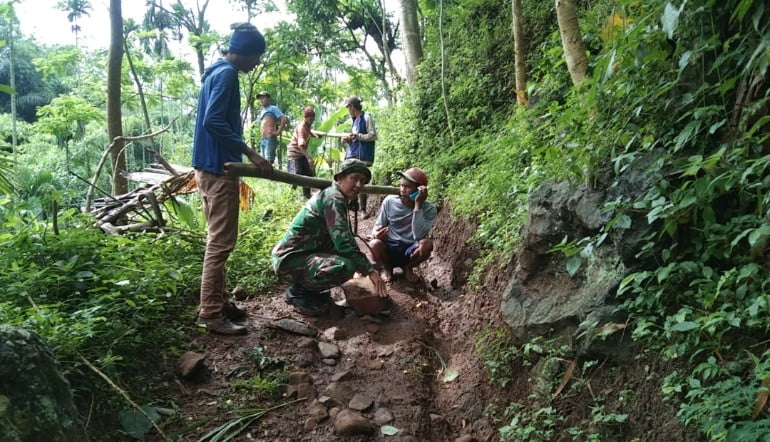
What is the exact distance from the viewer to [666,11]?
2.15 metres

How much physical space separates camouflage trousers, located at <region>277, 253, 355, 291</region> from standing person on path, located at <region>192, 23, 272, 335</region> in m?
0.69

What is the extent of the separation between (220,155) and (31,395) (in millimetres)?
2356

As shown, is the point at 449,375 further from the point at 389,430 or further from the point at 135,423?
the point at 135,423

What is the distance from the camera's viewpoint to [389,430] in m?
3.06

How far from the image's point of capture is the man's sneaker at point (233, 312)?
4.29 meters

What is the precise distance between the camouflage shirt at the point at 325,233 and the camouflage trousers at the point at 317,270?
54 millimetres

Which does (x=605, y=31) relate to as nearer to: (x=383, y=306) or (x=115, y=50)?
(x=383, y=306)

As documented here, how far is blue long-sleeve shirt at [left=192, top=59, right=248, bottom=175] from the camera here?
3.83m

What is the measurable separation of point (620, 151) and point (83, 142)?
83.3 ft

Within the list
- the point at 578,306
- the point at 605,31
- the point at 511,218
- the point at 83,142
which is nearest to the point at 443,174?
Answer: the point at 511,218

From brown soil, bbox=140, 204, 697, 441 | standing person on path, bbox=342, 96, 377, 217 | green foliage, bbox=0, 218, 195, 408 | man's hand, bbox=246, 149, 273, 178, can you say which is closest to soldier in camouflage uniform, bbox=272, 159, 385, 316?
brown soil, bbox=140, 204, 697, 441

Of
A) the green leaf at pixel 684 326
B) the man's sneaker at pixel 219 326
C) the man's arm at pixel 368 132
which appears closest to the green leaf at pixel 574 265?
the green leaf at pixel 684 326

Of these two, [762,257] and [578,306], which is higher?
[762,257]

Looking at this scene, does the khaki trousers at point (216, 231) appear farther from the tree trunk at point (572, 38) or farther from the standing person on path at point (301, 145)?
the standing person on path at point (301, 145)
